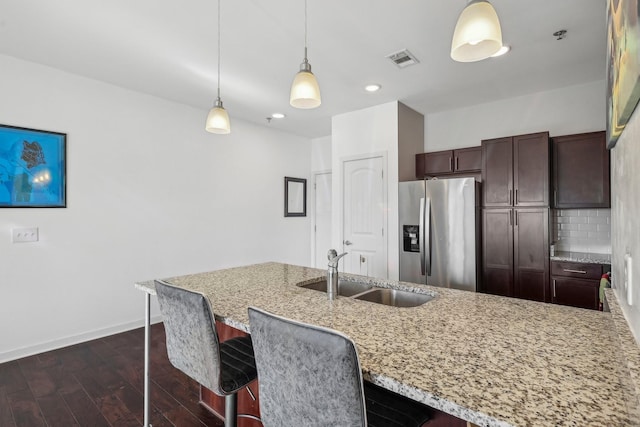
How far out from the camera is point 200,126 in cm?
415

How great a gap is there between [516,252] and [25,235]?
182 inches

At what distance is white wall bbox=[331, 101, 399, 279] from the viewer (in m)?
3.86

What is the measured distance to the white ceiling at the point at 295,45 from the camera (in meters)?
2.15

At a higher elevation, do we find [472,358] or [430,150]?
[430,150]

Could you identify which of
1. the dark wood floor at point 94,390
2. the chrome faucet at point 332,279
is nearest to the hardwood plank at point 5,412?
the dark wood floor at point 94,390

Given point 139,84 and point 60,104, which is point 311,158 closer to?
point 139,84

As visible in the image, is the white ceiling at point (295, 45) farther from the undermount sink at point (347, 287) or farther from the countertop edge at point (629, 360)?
the countertop edge at point (629, 360)

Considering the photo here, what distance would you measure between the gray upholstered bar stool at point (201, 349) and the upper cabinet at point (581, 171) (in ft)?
10.9

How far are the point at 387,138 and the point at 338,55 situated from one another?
4.56 feet

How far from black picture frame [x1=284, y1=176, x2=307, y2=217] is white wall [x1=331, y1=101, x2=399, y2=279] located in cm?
114

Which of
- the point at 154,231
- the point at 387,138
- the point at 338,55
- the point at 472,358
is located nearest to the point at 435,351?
the point at 472,358

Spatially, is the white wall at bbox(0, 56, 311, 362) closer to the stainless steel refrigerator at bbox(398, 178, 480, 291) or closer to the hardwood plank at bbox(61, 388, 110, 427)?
the hardwood plank at bbox(61, 388, 110, 427)

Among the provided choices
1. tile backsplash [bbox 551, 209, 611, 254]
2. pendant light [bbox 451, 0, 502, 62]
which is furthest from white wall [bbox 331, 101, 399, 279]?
pendant light [bbox 451, 0, 502, 62]

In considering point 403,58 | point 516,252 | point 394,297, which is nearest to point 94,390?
point 394,297
